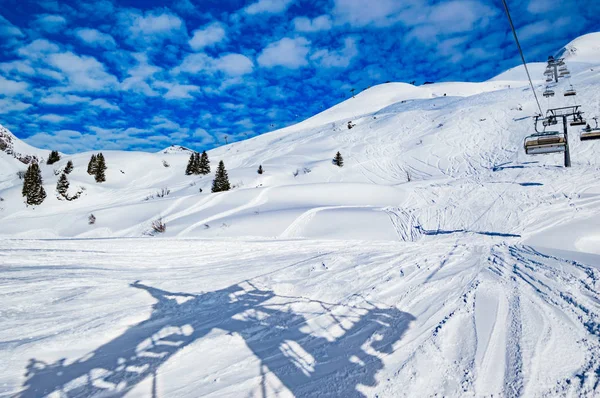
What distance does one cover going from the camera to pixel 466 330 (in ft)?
10.5

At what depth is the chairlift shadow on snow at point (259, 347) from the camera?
251cm

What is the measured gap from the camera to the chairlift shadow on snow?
8.23 ft

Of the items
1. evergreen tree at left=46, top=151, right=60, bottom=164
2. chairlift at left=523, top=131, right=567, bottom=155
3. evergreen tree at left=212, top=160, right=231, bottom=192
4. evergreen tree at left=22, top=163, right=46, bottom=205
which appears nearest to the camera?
chairlift at left=523, top=131, right=567, bottom=155

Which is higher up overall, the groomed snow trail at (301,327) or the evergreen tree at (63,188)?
the evergreen tree at (63,188)

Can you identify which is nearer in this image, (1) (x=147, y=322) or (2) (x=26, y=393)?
(2) (x=26, y=393)

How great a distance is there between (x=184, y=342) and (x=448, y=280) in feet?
12.8

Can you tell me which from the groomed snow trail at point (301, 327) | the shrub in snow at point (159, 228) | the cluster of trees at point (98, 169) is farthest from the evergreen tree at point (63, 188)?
the groomed snow trail at point (301, 327)

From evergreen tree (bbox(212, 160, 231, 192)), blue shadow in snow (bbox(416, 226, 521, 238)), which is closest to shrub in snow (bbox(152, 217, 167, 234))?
blue shadow in snow (bbox(416, 226, 521, 238))

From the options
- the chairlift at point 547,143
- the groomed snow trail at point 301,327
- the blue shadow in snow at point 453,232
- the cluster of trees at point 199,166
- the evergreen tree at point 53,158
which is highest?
the evergreen tree at point 53,158

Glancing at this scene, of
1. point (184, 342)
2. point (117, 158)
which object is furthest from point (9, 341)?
point (117, 158)

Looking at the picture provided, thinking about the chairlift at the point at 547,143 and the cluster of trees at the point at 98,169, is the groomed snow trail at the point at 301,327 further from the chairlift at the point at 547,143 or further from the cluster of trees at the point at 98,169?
the cluster of trees at the point at 98,169

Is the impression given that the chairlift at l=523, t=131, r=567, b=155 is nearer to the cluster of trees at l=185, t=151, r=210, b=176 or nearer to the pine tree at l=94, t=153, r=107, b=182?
the cluster of trees at l=185, t=151, r=210, b=176

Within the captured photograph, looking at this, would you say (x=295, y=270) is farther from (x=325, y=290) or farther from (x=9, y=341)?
(x=9, y=341)

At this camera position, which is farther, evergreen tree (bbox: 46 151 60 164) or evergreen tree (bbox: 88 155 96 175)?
evergreen tree (bbox: 46 151 60 164)
